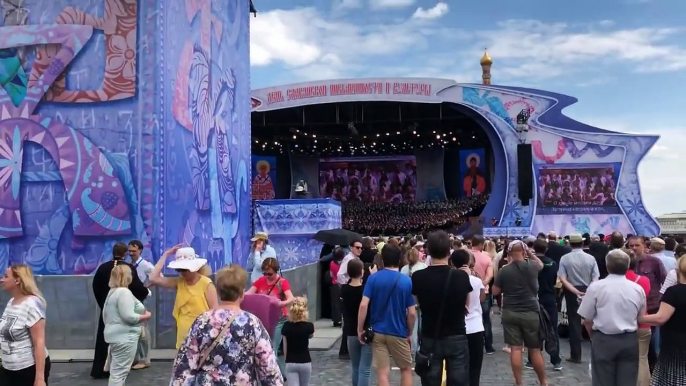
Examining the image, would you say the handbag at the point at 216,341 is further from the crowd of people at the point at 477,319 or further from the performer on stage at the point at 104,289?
the performer on stage at the point at 104,289

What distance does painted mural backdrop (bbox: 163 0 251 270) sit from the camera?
11531 mm

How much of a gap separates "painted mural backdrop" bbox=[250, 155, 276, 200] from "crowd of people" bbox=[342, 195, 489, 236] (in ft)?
15.8

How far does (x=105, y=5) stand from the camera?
1133cm

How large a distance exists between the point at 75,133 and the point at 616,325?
363 inches

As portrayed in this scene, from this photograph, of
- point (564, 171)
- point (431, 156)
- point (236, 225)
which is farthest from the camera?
point (431, 156)

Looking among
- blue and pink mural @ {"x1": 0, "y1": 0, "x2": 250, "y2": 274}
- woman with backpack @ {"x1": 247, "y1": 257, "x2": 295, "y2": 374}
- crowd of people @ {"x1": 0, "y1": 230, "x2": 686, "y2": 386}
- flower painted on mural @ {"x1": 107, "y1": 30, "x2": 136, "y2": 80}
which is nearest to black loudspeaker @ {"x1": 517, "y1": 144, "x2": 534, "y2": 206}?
blue and pink mural @ {"x1": 0, "y1": 0, "x2": 250, "y2": 274}

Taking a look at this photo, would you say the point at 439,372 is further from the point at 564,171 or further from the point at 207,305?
the point at 564,171

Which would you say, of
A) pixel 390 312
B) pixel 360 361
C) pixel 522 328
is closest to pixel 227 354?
pixel 390 312

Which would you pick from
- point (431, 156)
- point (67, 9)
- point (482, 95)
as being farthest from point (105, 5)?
point (431, 156)

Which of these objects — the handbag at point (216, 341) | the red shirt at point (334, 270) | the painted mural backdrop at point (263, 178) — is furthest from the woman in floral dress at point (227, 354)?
the painted mural backdrop at point (263, 178)

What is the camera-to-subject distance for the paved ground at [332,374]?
7.30 metres

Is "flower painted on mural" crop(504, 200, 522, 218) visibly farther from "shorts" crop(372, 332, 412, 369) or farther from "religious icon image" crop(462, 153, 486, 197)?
"shorts" crop(372, 332, 412, 369)

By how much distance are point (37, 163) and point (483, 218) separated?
24733mm

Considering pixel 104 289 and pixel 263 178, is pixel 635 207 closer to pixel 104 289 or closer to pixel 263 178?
pixel 263 178
